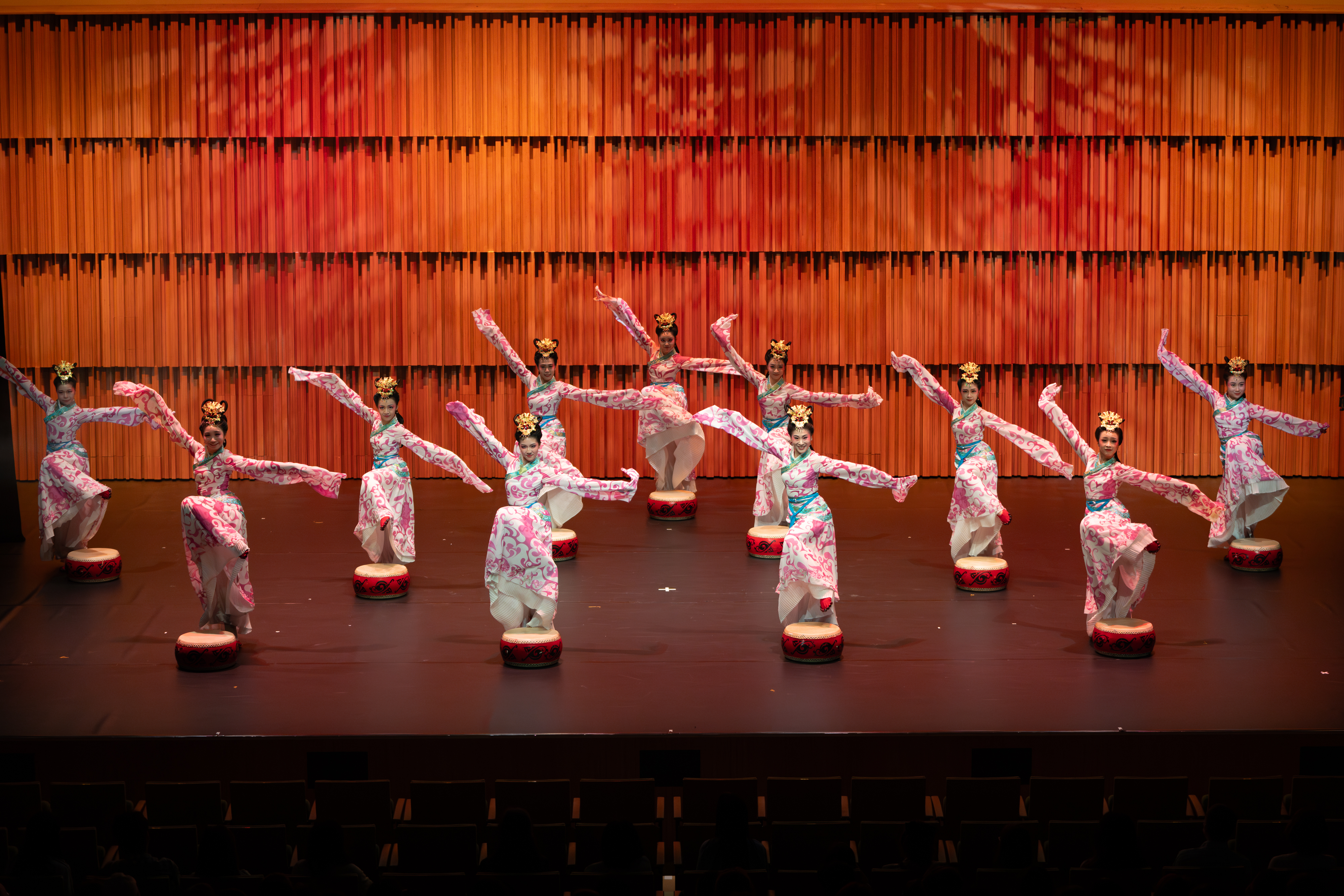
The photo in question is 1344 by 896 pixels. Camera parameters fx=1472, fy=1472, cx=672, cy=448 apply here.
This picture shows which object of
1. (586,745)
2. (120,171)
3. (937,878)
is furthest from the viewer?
(120,171)

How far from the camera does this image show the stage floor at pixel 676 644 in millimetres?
5566

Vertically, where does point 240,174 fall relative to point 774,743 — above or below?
above

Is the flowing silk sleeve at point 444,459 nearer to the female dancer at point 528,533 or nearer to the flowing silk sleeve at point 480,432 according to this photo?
the flowing silk sleeve at point 480,432

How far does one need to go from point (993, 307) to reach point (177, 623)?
6.12 m

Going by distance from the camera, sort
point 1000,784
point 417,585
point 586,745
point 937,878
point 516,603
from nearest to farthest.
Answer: point 937,878 → point 1000,784 → point 586,745 → point 516,603 → point 417,585

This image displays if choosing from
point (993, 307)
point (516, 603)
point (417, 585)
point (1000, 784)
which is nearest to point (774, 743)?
point (1000, 784)

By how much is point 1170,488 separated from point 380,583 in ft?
12.3

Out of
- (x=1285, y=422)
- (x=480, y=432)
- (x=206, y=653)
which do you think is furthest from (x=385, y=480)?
(x=1285, y=422)

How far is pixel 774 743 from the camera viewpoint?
539cm

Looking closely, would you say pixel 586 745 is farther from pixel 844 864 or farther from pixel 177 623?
pixel 177 623

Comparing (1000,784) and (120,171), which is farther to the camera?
(120,171)

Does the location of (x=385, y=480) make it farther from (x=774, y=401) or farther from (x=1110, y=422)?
(x=1110, y=422)

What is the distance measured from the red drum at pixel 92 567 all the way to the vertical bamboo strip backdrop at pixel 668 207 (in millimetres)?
→ 2956

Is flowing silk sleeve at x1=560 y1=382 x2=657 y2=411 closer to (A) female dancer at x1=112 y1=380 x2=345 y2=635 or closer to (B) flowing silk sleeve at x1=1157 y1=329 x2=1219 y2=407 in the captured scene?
(A) female dancer at x1=112 y1=380 x2=345 y2=635
